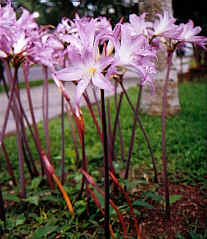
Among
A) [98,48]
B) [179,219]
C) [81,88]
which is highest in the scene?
[98,48]

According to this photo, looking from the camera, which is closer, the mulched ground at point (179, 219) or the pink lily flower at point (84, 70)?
the pink lily flower at point (84, 70)

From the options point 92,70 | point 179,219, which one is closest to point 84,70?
point 92,70

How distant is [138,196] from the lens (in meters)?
1.76

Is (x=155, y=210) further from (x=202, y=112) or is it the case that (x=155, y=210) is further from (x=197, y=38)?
(x=202, y=112)

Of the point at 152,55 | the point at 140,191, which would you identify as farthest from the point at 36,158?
the point at 152,55

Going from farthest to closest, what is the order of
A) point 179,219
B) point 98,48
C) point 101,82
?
point 179,219, point 98,48, point 101,82

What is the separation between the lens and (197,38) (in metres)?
1.24

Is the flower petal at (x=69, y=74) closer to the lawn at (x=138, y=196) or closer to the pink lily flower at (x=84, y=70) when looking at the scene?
the pink lily flower at (x=84, y=70)

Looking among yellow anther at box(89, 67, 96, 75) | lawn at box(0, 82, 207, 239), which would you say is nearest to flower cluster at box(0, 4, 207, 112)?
yellow anther at box(89, 67, 96, 75)

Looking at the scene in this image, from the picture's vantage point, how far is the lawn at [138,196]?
4.77 feet

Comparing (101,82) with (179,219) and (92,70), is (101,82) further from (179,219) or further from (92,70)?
(179,219)

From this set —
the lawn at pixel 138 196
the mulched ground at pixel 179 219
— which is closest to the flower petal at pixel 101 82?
the lawn at pixel 138 196

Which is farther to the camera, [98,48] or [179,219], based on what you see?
[179,219]

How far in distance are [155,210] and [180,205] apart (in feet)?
0.59
